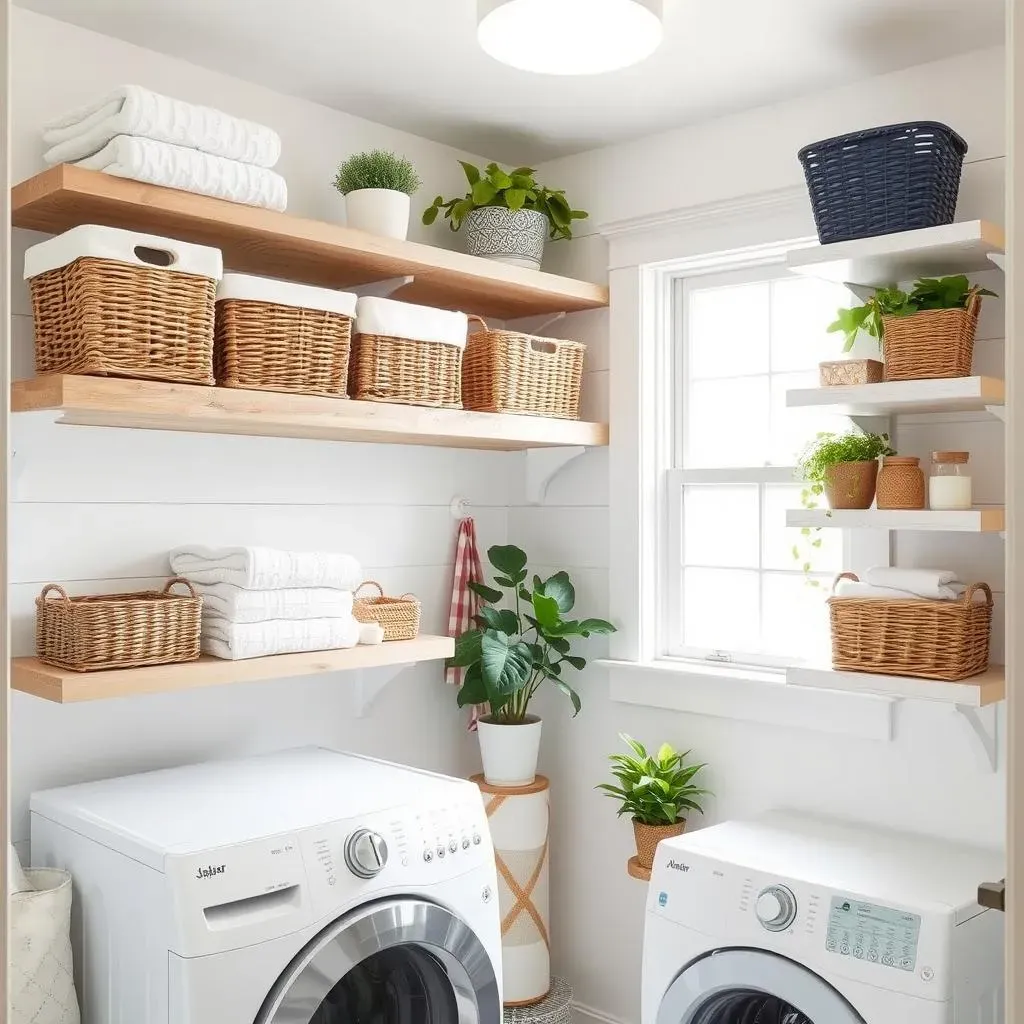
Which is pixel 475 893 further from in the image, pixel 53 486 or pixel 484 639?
pixel 53 486

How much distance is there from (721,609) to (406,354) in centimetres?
106

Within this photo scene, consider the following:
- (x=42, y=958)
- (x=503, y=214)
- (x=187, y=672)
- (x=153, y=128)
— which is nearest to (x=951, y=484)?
(x=503, y=214)

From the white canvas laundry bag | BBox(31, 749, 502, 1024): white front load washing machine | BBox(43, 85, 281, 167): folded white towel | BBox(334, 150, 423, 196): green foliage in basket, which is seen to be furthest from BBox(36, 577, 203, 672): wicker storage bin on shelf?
BBox(334, 150, 423, 196): green foliage in basket

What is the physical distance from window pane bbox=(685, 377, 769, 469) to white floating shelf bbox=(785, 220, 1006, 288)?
0.47m

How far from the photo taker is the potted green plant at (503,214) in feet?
8.84

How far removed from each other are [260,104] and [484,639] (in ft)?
4.40

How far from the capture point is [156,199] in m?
1.96

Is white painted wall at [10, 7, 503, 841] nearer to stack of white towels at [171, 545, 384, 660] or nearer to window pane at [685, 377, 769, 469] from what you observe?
stack of white towels at [171, 545, 384, 660]

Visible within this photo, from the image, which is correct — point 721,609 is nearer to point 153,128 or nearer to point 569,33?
point 569,33

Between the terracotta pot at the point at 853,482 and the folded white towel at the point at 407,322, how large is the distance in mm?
Answer: 866

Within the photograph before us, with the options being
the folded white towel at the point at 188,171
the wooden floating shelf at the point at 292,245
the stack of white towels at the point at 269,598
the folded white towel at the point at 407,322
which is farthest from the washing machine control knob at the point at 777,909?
the folded white towel at the point at 188,171

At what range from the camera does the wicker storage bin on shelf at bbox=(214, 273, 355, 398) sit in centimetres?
207

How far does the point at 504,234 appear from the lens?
2.70m

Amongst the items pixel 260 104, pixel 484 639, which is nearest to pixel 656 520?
pixel 484 639
